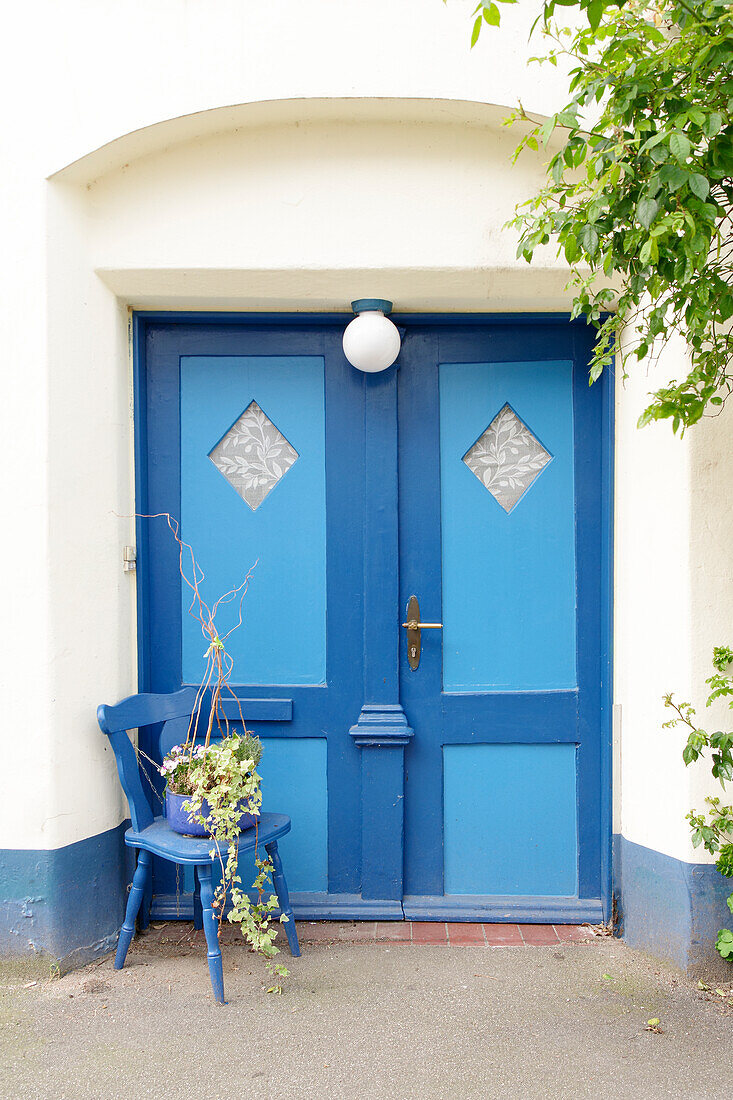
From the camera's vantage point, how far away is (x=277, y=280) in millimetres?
3080

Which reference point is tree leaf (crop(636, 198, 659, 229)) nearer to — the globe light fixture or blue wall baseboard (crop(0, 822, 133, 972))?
the globe light fixture

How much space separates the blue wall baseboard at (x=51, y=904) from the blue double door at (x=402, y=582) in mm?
417

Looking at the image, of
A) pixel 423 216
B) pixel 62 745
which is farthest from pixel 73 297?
pixel 62 745

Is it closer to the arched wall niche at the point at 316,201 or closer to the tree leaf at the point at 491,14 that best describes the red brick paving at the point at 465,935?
the arched wall niche at the point at 316,201

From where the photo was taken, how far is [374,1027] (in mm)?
2557

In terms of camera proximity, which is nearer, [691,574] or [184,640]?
[691,574]

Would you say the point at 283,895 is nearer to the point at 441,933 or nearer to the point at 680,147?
the point at 441,933

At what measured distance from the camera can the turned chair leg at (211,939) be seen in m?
2.67

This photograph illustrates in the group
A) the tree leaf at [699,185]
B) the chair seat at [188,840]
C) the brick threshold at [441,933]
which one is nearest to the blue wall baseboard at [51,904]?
the chair seat at [188,840]

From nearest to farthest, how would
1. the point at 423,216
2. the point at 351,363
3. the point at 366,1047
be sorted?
the point at 366,1047, the point at 423,216, the point at 351,363

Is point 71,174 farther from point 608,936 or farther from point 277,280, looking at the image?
point 608,936

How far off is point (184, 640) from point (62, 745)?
0.66m

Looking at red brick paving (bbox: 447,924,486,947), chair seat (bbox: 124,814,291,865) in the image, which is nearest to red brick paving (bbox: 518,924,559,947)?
red brick paving (bbox: 447,924,486,947)

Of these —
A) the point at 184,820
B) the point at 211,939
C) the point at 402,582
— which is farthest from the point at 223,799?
the point at 402,582
